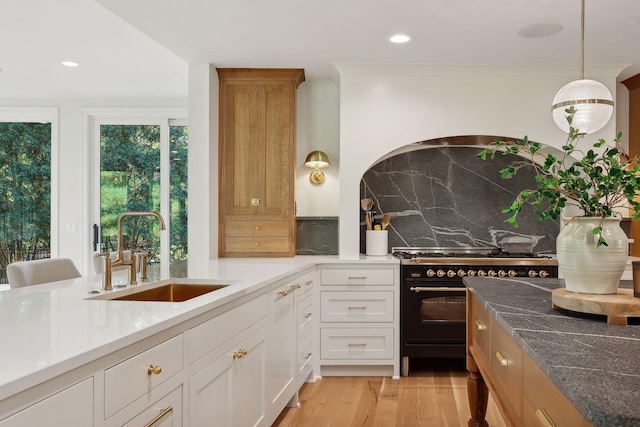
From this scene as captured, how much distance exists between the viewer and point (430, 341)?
12.2 ft

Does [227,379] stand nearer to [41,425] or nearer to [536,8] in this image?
[41,425]

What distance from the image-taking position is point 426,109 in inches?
156

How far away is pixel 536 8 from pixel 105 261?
2.52m

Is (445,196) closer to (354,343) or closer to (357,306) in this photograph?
(357,306)

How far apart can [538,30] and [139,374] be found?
296 cm

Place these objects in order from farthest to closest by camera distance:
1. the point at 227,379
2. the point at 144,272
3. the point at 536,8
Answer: the point at 536,8 < the point at 144,272 < the point at 227,379

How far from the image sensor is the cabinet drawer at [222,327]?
5.48ft

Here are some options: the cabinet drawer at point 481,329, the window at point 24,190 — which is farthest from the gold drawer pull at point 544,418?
the window at point 24,190

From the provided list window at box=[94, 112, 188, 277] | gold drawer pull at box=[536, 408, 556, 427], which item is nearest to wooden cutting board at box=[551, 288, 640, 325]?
gold drawer pull at box=[536, 408, 556, 427]

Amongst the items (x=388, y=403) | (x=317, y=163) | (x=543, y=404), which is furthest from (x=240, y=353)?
(x=317, y=163)

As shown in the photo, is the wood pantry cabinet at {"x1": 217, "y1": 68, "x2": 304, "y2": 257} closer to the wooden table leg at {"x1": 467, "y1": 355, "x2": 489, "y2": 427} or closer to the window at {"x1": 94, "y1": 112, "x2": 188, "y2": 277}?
the window at {"x1": 94, "y1": 112, "x2": 188, "y2": 277}

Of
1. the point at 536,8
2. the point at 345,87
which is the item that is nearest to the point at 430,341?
the point at 345,87

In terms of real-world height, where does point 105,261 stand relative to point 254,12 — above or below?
below

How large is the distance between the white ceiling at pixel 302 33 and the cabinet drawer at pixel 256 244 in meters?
1.32
